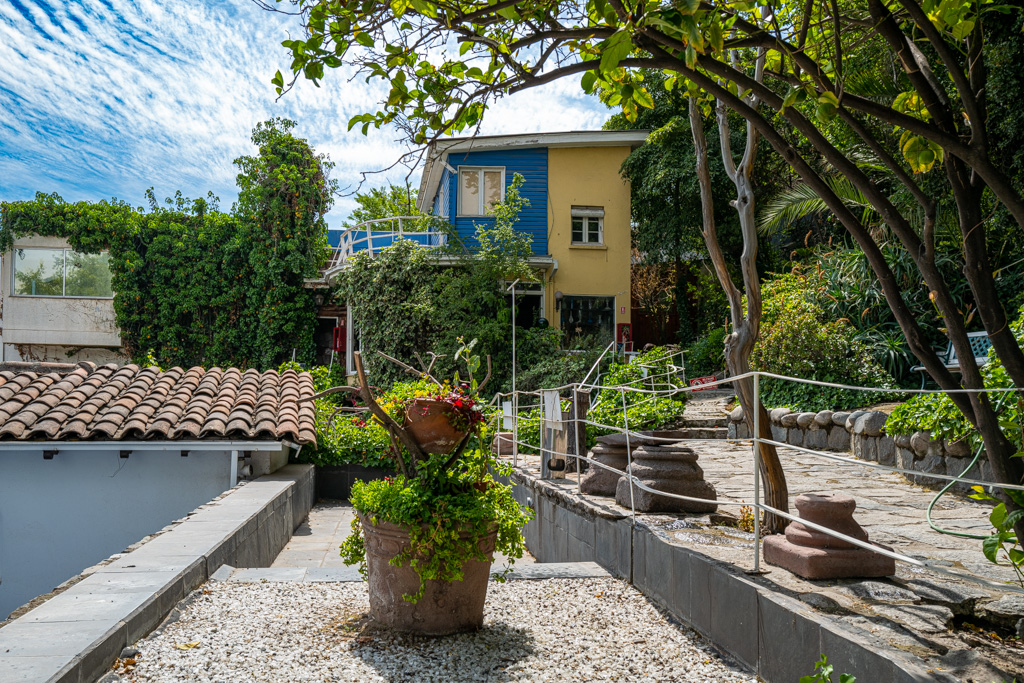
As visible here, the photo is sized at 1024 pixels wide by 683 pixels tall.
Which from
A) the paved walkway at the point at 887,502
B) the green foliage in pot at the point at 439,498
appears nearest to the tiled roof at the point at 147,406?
the green foliage in pot at the point at 439,498

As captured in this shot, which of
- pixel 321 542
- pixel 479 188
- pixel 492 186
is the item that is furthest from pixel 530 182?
pixel 321 542

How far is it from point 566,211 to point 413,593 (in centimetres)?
1456

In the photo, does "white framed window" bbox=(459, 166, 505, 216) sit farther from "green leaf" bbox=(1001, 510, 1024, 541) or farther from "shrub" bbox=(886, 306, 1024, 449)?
"green leaf" bbox=(1001, 510, 1024, 541)

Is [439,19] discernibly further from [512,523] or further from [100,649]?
[100,649]

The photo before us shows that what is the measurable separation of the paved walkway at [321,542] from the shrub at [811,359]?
5.30 metres

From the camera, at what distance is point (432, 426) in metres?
3.85

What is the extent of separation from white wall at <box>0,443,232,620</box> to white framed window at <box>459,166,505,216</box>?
996 centimetres

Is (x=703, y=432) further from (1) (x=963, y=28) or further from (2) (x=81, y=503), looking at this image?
(1) (x=963, y=28)

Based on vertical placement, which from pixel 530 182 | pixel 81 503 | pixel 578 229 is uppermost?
pixel 530 182

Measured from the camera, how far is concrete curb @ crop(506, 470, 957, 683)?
2350 millimetres

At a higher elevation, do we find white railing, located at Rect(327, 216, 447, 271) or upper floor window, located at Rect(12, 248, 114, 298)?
white railing, located at Rect(327, 216, 447, 271)

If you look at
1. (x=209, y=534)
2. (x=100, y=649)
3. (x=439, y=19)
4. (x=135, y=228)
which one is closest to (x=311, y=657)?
(x=100, y=649)

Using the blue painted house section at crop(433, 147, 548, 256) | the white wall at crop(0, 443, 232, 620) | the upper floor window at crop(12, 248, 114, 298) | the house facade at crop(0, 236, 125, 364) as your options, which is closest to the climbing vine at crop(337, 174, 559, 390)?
the blue painted house section at crop(433, 147, 548, 256)

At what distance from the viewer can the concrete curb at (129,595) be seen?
265 cm
